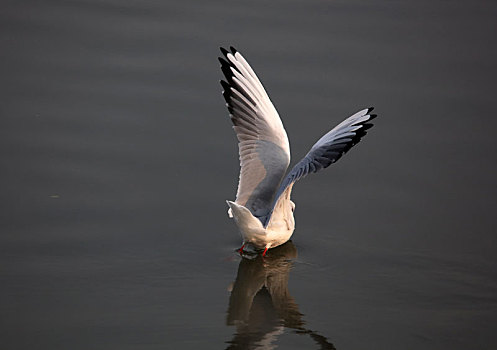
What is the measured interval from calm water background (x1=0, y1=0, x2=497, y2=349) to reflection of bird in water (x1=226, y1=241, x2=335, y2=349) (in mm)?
25

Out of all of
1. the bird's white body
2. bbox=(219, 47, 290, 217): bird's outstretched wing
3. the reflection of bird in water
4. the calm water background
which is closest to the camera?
the reflection of bird in water

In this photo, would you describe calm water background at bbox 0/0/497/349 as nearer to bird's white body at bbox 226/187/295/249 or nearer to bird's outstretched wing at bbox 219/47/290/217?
bird's white body at bbox 226/187/295/249

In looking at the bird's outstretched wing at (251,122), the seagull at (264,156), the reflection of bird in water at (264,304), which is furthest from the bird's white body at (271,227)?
the bird's outstretched wing at (251,122)

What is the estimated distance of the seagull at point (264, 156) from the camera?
18.1ft

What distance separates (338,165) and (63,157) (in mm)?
2245

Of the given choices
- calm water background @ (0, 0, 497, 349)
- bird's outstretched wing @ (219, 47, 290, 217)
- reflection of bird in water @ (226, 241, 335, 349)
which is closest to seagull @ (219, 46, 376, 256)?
bird's outstretched wing @ (219, 47, 290, 217)

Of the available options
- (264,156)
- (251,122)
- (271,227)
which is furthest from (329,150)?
(251,122)

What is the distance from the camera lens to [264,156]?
6230mm

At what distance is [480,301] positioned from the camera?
5.35 metres

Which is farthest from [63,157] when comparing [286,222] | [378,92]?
[378,92]

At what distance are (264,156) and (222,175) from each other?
642 millimetres

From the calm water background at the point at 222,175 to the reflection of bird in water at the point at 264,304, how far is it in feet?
0.08

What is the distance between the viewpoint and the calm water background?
503 cm

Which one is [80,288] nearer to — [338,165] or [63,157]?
[63,157]
